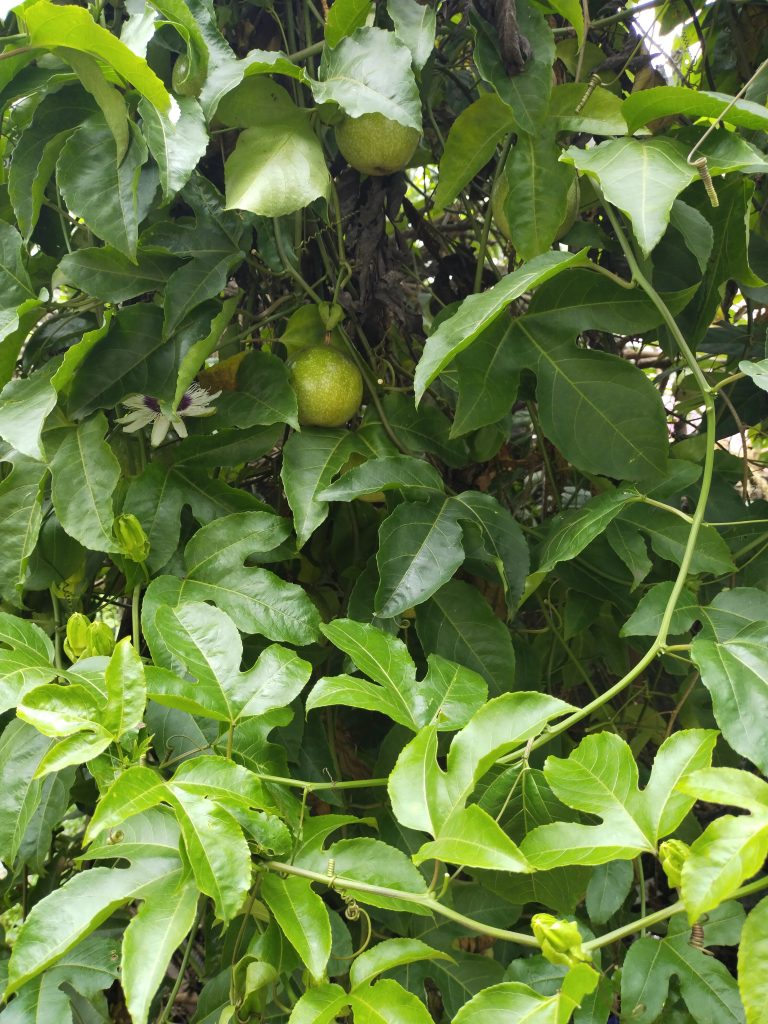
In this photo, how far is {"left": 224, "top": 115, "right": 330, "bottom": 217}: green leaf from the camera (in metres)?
0.78

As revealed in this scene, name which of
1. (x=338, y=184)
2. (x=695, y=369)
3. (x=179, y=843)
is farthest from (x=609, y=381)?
(x=179, y=843)

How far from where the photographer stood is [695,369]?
0.75 meters

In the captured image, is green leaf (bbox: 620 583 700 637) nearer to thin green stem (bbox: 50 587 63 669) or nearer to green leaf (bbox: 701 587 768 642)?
green leaf (bbox: 701 587 768 642)

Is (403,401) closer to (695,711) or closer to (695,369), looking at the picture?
(695,369)

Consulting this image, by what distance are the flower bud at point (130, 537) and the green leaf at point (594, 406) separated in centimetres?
40

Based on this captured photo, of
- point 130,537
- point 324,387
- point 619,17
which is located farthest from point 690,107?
point 130,537

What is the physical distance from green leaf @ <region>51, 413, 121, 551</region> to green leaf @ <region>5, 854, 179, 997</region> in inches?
11.4

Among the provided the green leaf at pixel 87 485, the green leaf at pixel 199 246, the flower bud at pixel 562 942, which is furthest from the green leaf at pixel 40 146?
the flower bud at pixel 562 942

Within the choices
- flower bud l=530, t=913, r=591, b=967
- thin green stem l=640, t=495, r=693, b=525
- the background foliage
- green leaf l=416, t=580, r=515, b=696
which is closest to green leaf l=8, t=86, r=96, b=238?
the background foliage

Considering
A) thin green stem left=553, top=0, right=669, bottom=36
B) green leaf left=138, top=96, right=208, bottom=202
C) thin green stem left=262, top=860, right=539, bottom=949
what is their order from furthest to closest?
thin green stem left=553, top=0, right=669, bottom=36
green leaf left=138, top=96, right=208, bottom=202
thin green stem left=262, top=860, right=539, bottom=949

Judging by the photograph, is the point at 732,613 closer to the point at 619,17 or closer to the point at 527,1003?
the point at 527,1003

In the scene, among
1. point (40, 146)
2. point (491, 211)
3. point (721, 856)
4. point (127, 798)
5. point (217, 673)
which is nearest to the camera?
point (721, 856)

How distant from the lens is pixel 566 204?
0.82 meters

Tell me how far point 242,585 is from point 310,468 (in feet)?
0.44
